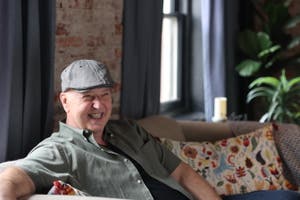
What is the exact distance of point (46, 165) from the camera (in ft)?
6.40

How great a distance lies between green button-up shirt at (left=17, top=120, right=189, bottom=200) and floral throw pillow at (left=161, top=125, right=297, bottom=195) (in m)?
0.35

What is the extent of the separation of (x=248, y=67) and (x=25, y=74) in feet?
8.01

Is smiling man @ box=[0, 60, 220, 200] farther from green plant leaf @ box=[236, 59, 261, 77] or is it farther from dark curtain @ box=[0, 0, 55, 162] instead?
green plant leaf @ box=[236, 59, 261, 77]

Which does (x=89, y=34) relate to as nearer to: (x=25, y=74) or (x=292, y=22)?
(x=25, y=74)

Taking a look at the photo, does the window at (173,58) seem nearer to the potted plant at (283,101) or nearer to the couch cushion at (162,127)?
the potted plant at (283,101)

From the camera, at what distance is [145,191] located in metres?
2.19

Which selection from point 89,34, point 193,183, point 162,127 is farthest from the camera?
point 162,127

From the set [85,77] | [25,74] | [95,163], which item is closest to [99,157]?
[95,163]

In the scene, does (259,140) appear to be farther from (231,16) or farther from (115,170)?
(231,16)

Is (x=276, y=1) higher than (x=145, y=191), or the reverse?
(x=276, y=1)

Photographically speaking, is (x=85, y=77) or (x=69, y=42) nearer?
(x=85, y=77)

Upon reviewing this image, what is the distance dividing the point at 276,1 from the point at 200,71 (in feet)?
3.01

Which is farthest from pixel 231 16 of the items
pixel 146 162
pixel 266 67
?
pixel 146 162

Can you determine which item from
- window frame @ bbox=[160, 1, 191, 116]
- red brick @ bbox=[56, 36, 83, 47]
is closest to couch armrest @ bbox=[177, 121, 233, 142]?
red brick @ bbox=[56, 36, 83, 47]
